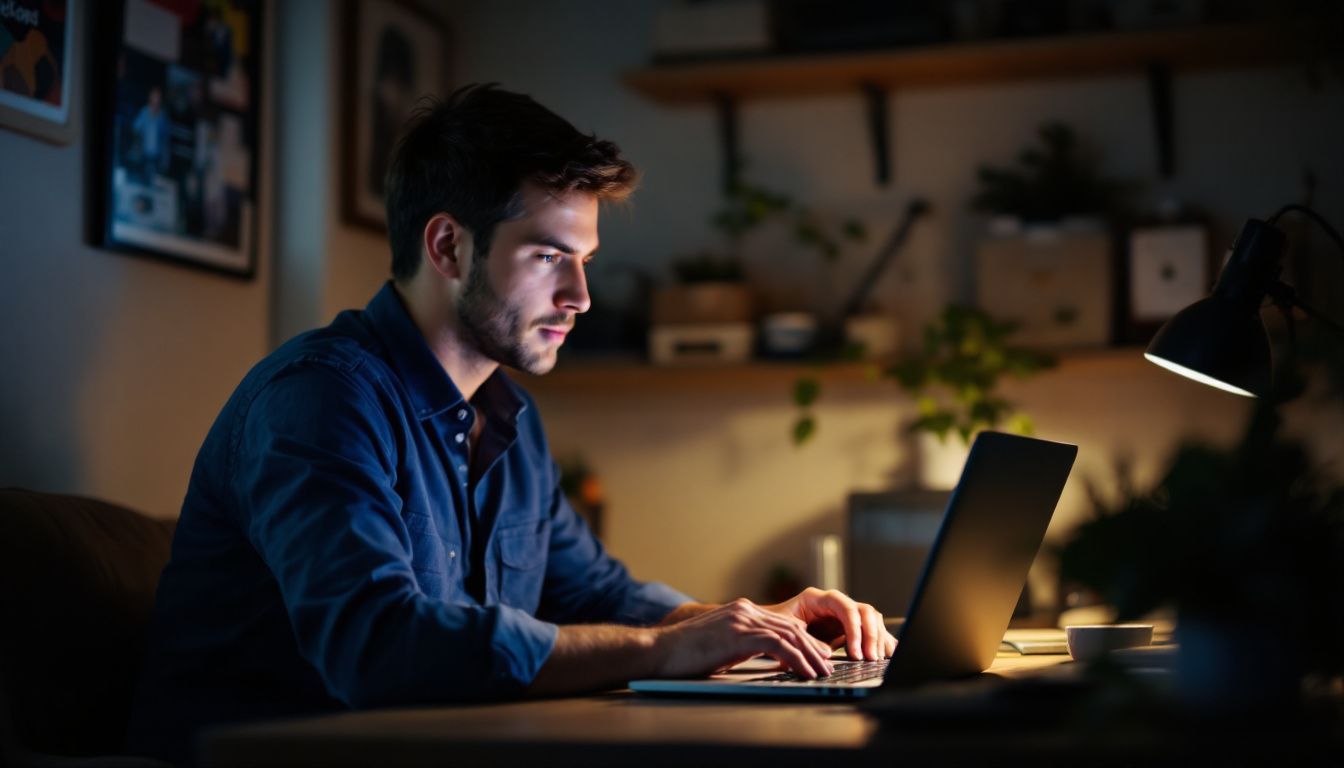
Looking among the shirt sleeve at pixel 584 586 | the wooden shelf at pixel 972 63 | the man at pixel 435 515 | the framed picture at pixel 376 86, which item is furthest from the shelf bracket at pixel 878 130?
the shirt sleeve at pixel 584 586

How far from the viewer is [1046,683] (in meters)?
0.94

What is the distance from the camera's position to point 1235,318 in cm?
157

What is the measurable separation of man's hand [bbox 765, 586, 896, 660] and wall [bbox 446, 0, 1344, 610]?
162 cm

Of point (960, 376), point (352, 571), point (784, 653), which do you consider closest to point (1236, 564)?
point (784, 653)

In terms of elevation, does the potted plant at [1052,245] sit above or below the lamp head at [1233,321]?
above

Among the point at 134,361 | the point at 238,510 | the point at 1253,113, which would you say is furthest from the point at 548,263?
the point at 1253,113

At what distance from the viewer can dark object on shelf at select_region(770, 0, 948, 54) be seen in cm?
316

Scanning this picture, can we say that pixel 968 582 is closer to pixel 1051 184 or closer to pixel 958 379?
pixel 958 379

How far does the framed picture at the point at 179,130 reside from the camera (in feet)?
7.30

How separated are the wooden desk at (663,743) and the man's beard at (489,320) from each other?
2.67 feet

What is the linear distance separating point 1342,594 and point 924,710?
266 mm

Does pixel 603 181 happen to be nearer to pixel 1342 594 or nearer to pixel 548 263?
pixel 548 263

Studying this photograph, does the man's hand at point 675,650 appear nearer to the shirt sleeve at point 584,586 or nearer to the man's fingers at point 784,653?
the man's fingers at point 784,653

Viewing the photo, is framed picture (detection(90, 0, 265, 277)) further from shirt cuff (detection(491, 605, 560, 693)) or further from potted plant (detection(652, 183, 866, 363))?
shirt cuff (detection(491, 605, 560, 693))
